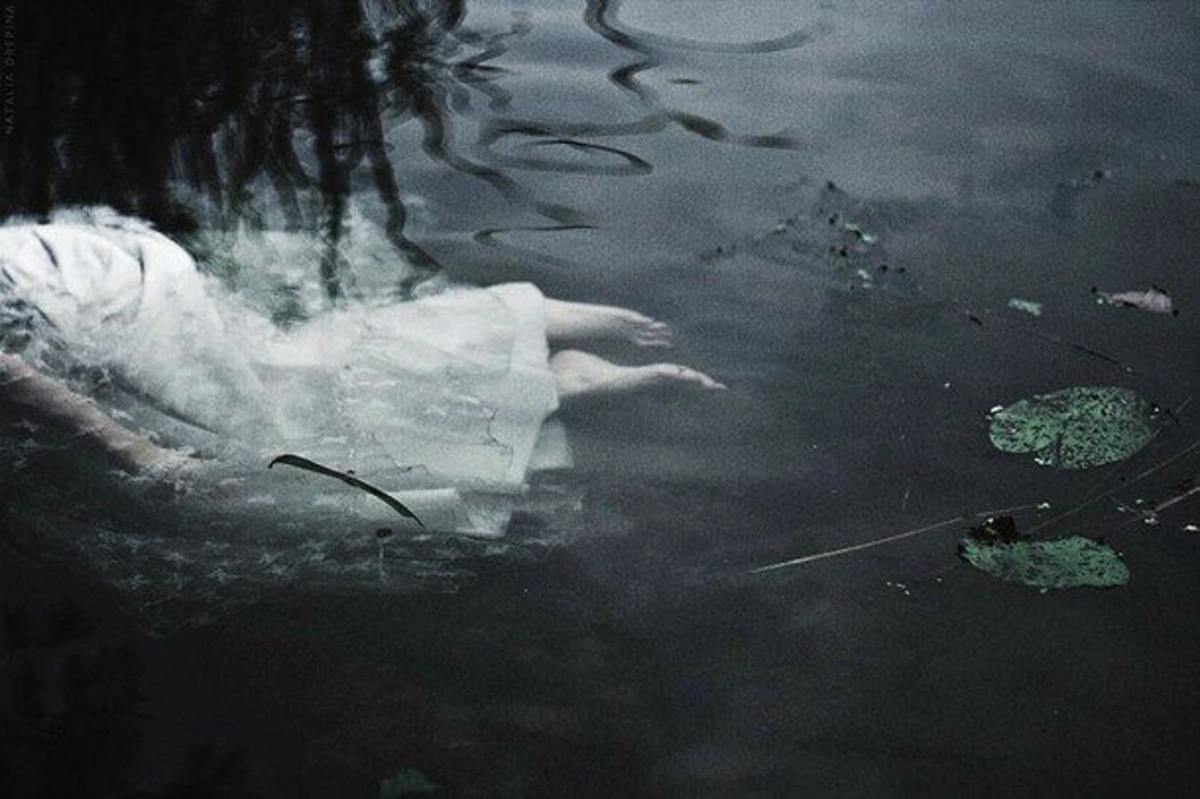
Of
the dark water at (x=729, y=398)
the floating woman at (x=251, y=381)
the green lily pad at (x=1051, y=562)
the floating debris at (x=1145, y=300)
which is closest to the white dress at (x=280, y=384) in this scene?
the floating woman at (x=251, y=381)

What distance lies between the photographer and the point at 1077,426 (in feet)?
6.89

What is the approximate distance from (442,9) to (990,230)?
1.96m

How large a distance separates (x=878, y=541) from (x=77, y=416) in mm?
1196

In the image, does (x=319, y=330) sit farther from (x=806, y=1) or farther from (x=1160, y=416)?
(x=806, y=1)

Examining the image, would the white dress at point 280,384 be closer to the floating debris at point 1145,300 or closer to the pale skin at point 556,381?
the pale skin at point 556,381

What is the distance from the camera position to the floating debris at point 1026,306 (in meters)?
2.48

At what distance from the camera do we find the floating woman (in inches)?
78.1

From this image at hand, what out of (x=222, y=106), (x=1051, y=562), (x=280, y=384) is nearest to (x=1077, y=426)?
(x=1051, y=562)

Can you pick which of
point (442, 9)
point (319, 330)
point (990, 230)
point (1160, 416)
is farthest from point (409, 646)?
point (442, 9)

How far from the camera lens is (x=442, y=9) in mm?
4035

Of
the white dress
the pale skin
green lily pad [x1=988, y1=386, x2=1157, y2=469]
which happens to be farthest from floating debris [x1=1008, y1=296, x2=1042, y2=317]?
the white dress

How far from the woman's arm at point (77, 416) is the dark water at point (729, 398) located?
0.25 metres

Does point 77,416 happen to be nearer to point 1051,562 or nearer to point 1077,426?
point 1051,562

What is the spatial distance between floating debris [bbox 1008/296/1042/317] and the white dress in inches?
35.6
